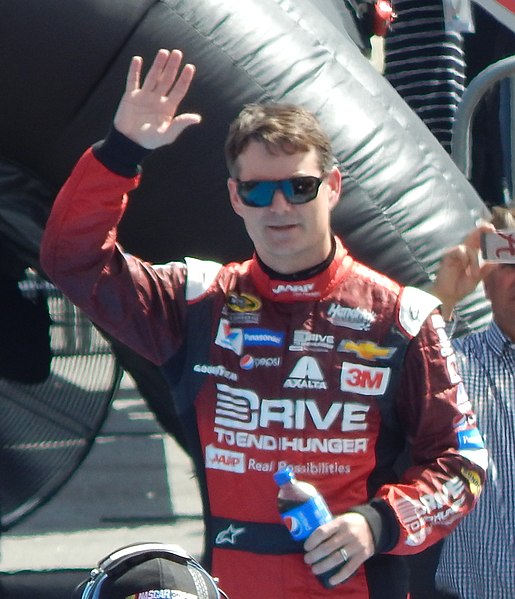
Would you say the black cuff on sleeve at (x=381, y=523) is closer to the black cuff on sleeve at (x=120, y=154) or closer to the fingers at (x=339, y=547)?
the fingers at (x=339, y=547)

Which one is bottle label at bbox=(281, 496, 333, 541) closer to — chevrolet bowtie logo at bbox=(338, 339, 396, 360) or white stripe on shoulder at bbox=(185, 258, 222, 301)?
chevrolet bowtie logo at bbox=(338, 339, 396, 360)

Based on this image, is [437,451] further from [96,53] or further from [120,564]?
[96,53]

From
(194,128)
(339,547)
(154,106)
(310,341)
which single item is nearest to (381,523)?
(339,547)

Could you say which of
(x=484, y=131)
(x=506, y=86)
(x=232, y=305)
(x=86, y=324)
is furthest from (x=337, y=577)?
(x=484, y=131)

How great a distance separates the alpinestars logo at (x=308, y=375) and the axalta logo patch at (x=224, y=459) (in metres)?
0.15

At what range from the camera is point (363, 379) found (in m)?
2.00

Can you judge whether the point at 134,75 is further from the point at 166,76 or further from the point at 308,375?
the point at 308,375

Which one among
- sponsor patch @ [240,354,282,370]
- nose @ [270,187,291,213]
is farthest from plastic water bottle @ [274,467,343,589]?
nose @ [270,187,291,213]

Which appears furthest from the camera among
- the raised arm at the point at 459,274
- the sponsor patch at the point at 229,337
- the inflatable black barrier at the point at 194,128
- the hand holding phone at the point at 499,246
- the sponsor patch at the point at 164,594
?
the inflatable black barrier at the point at 194,128

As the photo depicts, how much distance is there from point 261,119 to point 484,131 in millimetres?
3212

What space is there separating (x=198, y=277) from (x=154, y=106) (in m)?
0.33

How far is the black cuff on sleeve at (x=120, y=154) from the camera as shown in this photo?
1.93m

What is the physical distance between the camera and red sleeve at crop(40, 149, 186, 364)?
6.44 ft

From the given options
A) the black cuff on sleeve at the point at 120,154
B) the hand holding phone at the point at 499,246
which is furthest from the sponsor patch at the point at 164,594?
the hand holding phone at the point at 499,246
